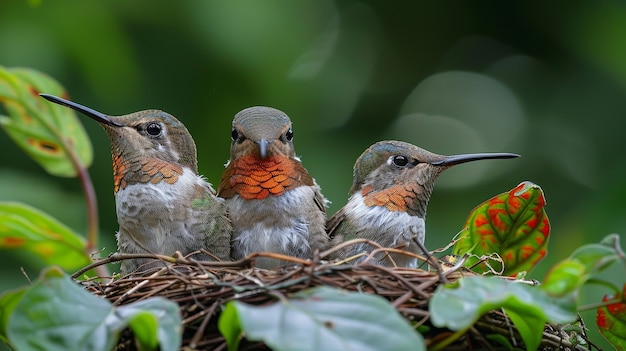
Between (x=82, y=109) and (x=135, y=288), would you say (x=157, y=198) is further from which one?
(x=135, y=288)

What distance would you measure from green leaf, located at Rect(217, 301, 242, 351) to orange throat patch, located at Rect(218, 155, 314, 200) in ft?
4.20

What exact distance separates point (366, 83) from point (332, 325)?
4648 mm

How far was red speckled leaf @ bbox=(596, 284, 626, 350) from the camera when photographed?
2895 millimetres

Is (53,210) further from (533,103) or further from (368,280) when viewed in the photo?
(533,103)

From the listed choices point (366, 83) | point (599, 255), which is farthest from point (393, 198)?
point (366, 83)

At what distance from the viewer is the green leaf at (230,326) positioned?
232cm

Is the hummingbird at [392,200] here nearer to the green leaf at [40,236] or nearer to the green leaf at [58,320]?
the green leaf at [40,236]

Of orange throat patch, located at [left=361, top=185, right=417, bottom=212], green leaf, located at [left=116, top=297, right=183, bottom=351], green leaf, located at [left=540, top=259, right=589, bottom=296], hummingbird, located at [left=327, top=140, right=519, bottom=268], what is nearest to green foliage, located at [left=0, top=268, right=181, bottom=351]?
green leaf, located at [left=116, top=297, right=183, bottom=351]

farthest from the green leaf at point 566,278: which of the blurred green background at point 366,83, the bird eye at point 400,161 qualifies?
the blurred green background at point 366,83

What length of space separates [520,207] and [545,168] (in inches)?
111

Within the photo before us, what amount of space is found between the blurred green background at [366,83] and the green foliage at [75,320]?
2247mm

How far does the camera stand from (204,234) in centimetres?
362

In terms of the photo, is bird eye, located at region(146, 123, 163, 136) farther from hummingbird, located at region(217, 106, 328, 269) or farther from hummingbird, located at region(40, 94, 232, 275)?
hummingbird, located at region(217, 106, 328, 269)

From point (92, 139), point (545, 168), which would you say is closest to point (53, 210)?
point (92, 139)
